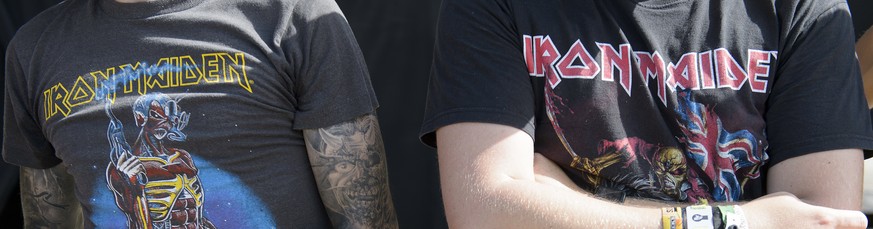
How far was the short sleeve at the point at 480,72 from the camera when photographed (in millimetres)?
2229

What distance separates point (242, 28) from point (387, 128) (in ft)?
2.86

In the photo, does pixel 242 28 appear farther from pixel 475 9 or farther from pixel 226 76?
pixel 475 9

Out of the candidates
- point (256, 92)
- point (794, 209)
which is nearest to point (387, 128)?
point (256, 92)


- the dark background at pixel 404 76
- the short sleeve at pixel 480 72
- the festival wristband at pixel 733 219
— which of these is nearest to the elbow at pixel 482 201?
the short sleeve at pixel 480 72

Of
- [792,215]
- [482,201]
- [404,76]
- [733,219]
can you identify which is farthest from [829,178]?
[404,76]

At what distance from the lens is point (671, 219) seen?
6.96ft

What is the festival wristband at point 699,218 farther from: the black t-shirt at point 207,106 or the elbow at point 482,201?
the black t-shirt at point 207,106

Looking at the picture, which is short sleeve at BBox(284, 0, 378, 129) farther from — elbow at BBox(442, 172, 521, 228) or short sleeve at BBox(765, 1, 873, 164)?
short sleeve at BBox(765, 1, 873, 164)

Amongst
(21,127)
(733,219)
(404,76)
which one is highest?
(733,219)

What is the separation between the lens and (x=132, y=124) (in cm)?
248

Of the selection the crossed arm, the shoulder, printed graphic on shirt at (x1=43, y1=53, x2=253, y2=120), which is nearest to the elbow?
the crossed arm

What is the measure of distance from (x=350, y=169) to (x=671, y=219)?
80 centimetres

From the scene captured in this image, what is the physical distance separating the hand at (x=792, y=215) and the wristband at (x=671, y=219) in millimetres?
138

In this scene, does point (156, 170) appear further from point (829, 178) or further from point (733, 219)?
point (829, 178)
